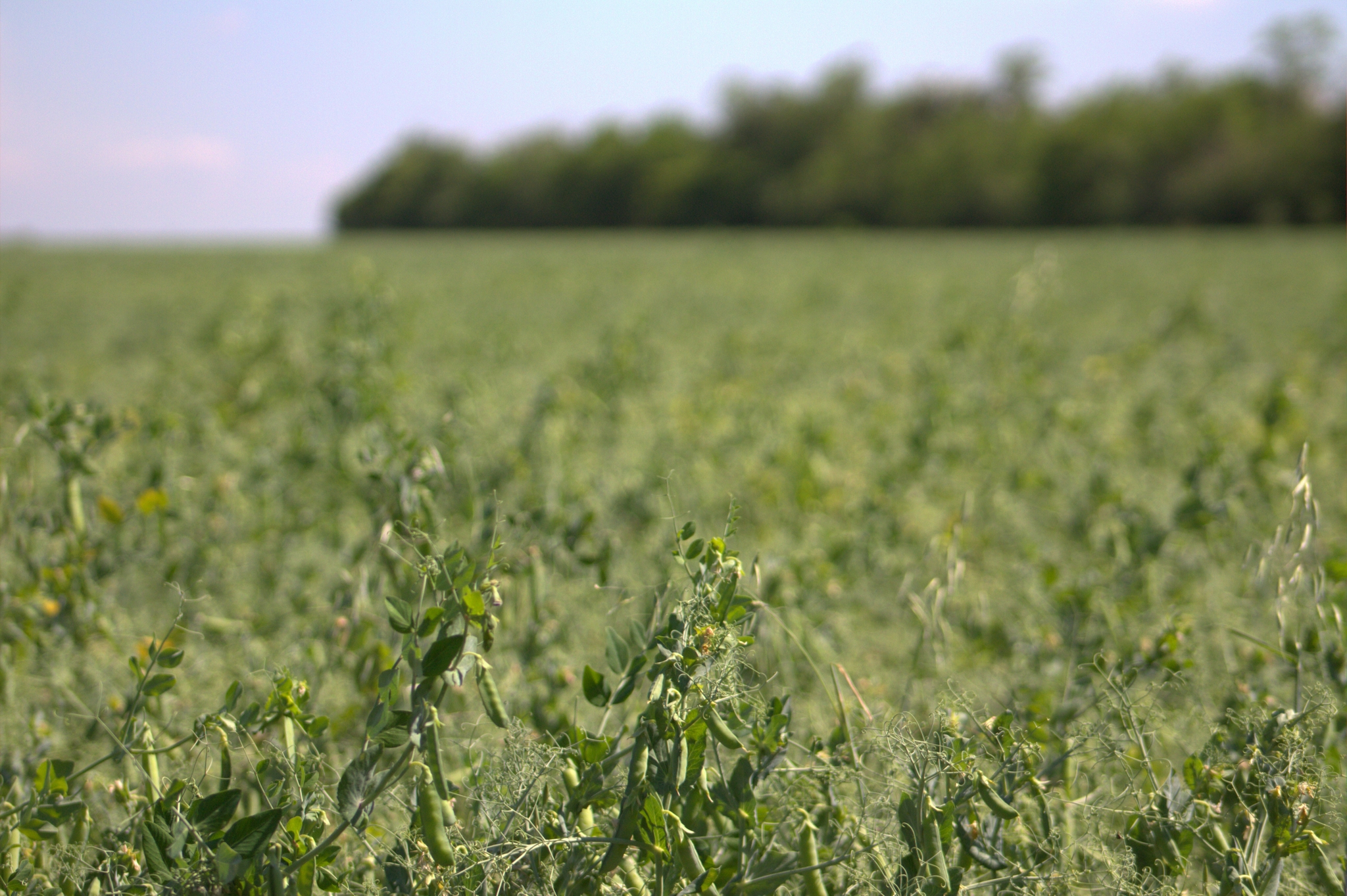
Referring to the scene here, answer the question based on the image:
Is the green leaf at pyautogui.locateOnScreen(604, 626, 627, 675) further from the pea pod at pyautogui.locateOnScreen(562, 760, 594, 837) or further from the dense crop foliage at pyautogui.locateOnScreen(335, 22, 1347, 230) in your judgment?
the dense crop foliage at pyautogui.locateOnScreen(335, 22, 1347, 230)

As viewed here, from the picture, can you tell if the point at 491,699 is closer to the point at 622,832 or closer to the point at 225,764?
the point at 622,832

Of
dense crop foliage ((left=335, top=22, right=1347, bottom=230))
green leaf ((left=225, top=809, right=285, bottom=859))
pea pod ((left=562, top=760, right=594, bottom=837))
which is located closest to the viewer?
green leaf ((left=225, top=809, right=285, bottom=859))

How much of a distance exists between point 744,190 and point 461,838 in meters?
54.0

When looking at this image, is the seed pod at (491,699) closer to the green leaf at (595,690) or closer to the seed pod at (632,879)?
the green leaf at (595,690)

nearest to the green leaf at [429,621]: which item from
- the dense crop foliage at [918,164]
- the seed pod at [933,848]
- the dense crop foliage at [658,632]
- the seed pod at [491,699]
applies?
the dense crop foliage at [658,632]

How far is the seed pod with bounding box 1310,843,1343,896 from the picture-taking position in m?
1.35

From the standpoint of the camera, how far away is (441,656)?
1256 millimetres

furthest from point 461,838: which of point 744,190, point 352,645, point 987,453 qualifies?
point 744,190

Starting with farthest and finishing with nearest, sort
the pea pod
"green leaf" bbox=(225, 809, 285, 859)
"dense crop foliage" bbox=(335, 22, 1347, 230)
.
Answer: "dense crop foliage" bbox=(335, 22, 1347, 230), the pea pod, "green leaf" bbox=(225, 809, 285, 859)

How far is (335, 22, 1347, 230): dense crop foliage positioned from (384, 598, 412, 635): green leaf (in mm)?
21801

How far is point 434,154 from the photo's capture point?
2827 inches

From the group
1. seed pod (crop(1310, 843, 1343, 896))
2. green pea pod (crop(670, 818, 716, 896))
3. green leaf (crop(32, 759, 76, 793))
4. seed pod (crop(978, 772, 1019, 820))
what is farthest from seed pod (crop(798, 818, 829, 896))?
green leaf (crop(32, 759, 76, 793))

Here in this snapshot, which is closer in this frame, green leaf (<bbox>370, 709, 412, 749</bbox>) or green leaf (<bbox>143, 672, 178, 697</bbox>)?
green leaf (<bbox>370, 709, 412, 749</bbox>)

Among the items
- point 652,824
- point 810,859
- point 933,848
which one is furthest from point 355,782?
point 933,848
